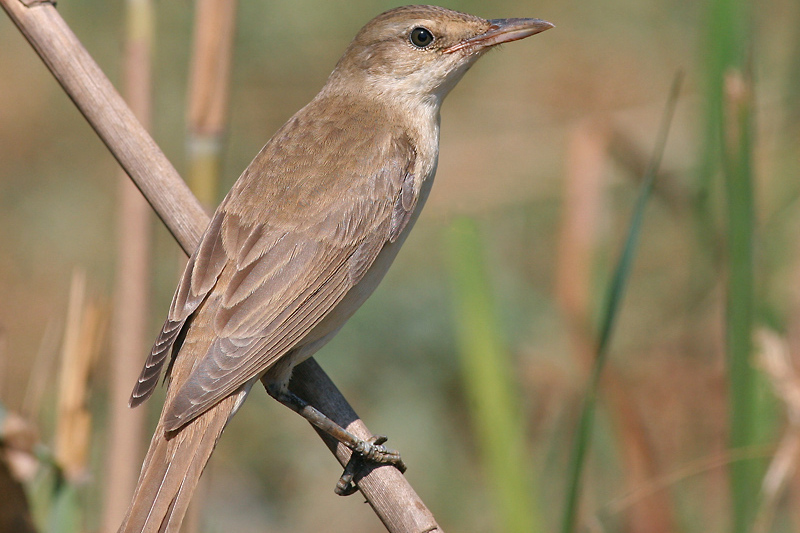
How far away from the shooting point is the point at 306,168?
293 cm

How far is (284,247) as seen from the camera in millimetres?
2799

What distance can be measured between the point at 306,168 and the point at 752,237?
51.8 inches

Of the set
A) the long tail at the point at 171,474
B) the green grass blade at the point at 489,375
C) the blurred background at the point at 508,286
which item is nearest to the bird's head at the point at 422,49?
the blurred background at the point at 508,286

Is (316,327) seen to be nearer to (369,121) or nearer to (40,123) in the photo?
(369,121)

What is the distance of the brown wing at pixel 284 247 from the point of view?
2.56 m

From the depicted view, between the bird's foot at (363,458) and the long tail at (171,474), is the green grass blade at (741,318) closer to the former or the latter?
the bird's foot at (363,458)

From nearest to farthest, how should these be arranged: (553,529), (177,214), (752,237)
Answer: (752,237), (177,214), (553,529)

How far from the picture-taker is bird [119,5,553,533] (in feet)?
8.07

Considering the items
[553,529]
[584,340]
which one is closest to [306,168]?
[584,340]

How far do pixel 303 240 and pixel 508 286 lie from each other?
6.31 ft

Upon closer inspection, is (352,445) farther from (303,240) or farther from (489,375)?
(303,240)

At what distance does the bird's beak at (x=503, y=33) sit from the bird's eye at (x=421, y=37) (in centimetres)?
7

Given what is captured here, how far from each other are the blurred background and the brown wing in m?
0.17

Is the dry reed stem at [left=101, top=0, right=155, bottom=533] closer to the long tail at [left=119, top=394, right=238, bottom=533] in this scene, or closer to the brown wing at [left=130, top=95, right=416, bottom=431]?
the brown wing at [left=130, top=95, right=416, bottom=431]
